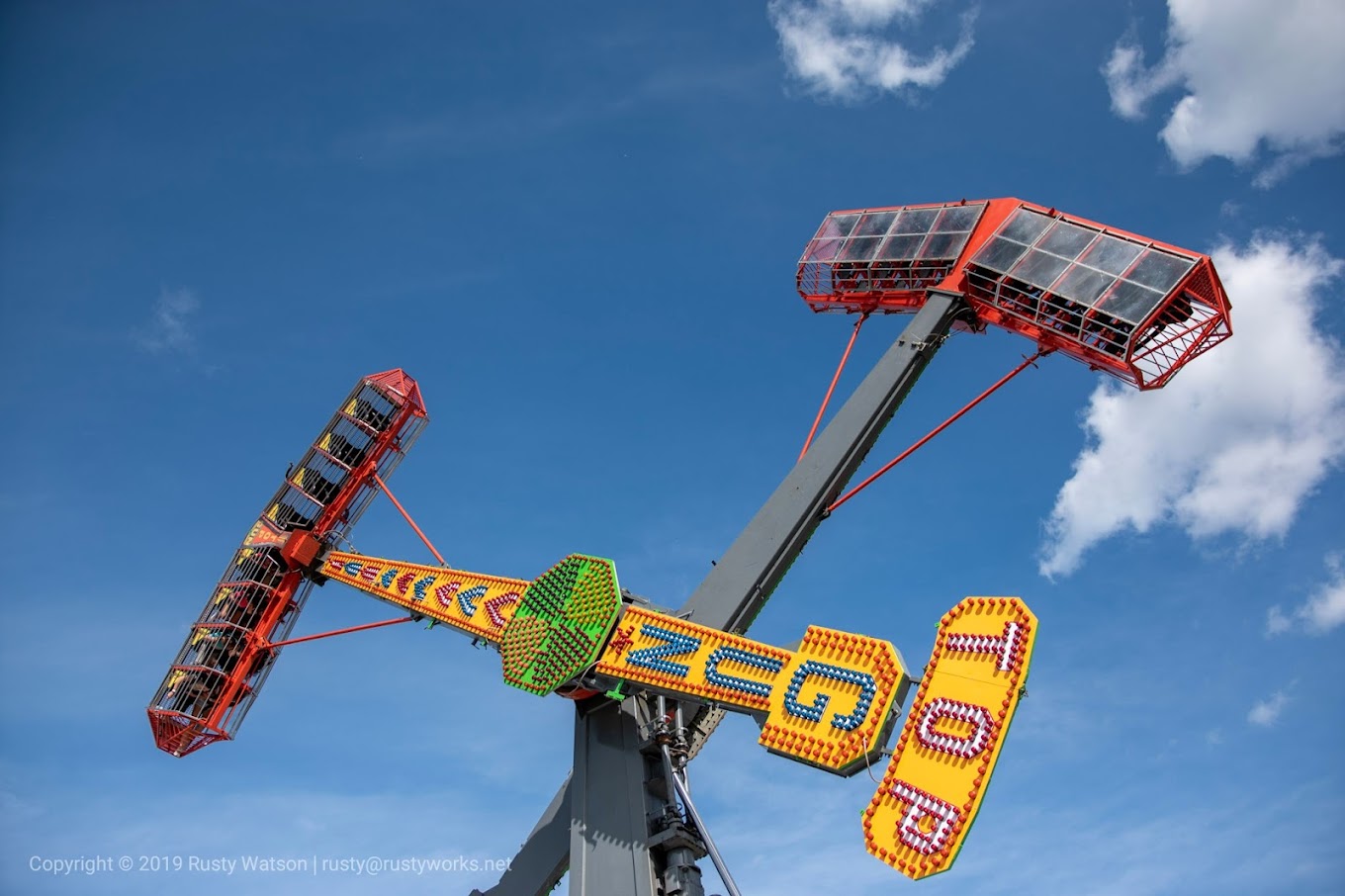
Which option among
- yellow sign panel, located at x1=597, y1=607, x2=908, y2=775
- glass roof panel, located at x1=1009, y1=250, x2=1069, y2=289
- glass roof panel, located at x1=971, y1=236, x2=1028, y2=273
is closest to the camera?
yellow sign panel, located at x1=597, y1=607, x2=908, y2=775

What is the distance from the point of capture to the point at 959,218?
27.2 m

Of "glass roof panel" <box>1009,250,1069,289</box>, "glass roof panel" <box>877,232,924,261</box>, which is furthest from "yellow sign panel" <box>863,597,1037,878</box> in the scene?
"glass roof panel" <box>877,232,924,261</box>

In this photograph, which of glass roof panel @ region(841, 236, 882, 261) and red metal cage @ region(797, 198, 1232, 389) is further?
glass roof panel @ region(841, 236, 882, 261)

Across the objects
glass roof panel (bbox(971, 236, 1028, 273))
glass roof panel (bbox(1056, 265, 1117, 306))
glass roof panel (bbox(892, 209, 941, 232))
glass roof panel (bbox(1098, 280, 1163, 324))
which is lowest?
glass roof panel (bbox(1098, 280, 1163, 324))

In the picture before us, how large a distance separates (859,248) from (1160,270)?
7798 millimetres

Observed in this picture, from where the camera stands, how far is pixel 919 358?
80.5ft

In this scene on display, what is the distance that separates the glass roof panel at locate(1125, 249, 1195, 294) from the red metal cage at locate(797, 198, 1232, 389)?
A: 2 centimetres

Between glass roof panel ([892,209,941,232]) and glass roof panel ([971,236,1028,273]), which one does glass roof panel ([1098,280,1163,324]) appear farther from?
glass roof panel ([892,209,941,232])

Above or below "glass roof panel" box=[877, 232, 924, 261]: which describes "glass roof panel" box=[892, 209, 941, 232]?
above

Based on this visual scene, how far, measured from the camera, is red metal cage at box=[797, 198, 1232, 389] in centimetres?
2266

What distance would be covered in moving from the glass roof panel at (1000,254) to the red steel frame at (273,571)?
16.8m

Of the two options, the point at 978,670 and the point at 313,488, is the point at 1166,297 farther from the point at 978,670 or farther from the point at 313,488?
the point at 313,488

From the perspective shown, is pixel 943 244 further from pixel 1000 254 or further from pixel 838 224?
pixel 838 224

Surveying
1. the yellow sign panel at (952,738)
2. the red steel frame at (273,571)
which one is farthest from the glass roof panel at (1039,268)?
the red steel frame at (273,571)
